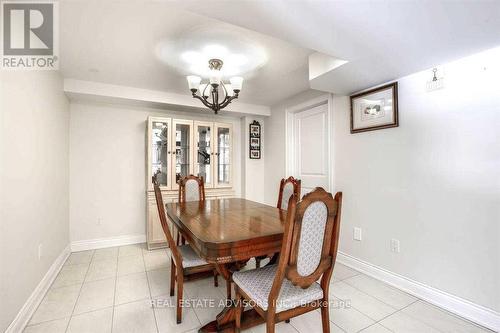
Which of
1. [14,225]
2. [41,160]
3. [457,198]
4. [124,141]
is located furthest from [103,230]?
[457,198]

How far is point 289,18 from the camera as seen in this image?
140 centimetres

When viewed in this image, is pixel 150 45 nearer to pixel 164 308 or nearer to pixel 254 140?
pixel 164 308

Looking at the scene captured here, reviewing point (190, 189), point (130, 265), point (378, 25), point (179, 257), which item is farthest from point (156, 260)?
point (378, 25)

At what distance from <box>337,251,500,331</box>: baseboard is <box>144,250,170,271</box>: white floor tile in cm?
225

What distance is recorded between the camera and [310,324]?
1.72 meters

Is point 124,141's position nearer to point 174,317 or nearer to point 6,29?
point 6,29

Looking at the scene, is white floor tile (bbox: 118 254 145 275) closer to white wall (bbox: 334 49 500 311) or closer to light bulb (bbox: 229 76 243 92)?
light bulb (bbox: 229 76 243 92)

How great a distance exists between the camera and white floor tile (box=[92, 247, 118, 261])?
3.00 m

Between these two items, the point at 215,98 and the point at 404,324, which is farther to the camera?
the point at 215,98

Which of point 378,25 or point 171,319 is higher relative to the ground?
point 378,25

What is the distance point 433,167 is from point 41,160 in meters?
3.47

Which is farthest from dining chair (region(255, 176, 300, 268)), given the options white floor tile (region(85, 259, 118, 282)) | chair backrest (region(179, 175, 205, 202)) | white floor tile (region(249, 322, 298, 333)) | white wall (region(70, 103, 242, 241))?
white wall (region(70, 103, 242, 241))

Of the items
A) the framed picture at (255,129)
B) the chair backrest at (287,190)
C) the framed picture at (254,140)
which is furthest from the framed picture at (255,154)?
the chair backrest at (287,190)

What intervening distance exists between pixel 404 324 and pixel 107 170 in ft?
12.6
